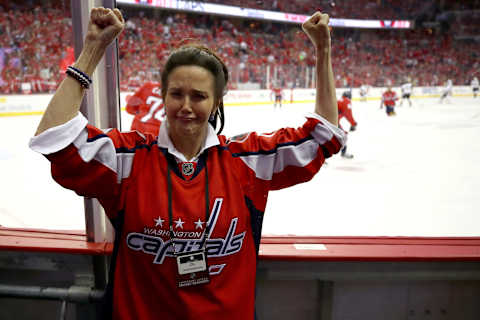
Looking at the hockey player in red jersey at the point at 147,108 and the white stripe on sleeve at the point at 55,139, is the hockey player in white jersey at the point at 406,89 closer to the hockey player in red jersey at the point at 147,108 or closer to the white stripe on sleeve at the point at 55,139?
the hockey player in red jersey at the point at 147,108

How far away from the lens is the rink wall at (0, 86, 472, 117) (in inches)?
186

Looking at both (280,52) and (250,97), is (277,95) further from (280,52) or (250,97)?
(280,52)

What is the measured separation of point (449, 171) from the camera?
3.77 meters

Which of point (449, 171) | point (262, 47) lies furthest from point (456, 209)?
point (262, 47)

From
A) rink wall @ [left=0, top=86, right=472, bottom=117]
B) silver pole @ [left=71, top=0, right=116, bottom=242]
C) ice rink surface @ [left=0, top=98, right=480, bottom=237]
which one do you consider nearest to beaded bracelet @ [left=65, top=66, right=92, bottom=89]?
silver pole @ [left=71, top=0, right=116, bottom=242]

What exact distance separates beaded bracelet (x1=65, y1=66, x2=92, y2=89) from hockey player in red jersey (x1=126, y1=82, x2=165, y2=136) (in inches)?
74.2

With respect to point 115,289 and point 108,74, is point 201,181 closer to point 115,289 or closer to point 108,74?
point 115,289

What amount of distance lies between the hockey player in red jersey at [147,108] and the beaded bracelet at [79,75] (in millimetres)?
1885

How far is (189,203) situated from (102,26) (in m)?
0.43

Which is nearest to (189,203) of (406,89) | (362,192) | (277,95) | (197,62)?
(197,62)

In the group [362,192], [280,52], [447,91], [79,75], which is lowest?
[362,192]

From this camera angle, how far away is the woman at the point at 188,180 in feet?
2.57

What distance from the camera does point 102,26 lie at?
771 mm

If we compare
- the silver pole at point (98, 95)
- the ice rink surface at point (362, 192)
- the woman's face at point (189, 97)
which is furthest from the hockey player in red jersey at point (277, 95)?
→ the woman's face at point (189, 97)
